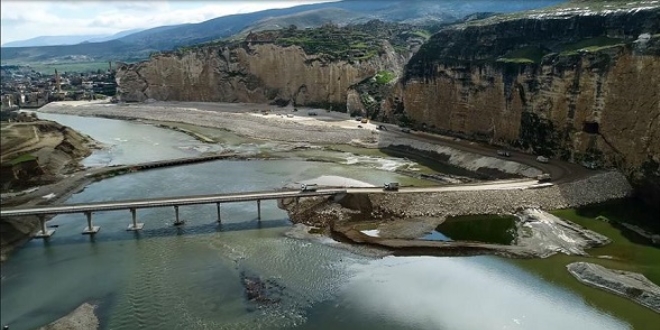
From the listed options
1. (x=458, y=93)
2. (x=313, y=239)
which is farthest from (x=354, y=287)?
(x=458, y=93)

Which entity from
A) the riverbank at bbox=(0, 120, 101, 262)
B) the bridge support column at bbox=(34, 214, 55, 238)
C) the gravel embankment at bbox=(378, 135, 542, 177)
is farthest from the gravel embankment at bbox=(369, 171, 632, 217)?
the riverbank at bbox=(0, 120, 101, 262)

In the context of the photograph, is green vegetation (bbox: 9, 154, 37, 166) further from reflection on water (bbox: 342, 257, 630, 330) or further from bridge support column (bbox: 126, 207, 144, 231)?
reflection on water (bbox: 342, 257, 630, 330)

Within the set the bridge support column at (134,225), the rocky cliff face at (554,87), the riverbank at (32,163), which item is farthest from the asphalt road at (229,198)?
the rocky cliff face at (554,87)

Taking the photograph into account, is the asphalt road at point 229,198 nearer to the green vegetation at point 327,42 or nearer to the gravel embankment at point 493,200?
the gravel embankment at point 493,200

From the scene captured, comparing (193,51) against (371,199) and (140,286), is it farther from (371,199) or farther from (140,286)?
(140,286)

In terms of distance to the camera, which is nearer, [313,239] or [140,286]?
[140,286]

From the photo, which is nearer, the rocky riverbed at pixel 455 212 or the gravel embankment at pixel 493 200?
the rocky riverbed at pixel 455 212

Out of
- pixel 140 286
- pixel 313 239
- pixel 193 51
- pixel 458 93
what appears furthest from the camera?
pixel 193 51
